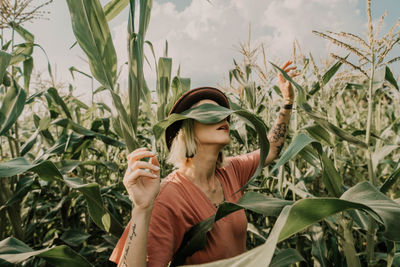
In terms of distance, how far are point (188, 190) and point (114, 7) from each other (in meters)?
0.89

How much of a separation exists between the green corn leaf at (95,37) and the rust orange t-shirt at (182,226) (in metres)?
0.60

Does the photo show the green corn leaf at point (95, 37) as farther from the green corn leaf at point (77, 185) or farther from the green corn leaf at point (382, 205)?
the green corn leaf at point (382, 205)

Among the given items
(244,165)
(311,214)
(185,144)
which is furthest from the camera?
(244,165)

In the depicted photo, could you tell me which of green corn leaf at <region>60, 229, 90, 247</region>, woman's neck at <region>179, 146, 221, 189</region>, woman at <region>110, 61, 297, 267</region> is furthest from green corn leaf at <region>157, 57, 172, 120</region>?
green corn leaf at <region>60, 229, 90, 247</region>

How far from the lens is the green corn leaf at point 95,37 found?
0.92m

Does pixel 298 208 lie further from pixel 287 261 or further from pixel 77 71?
pixel 77 71

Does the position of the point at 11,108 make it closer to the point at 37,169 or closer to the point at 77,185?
the point at 37,169

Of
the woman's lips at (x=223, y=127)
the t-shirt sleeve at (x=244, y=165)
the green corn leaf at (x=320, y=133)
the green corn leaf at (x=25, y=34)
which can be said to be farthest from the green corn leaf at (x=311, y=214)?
the green corn leaf at (x=25, y=34)

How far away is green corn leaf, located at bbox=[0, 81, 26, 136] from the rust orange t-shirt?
85cm

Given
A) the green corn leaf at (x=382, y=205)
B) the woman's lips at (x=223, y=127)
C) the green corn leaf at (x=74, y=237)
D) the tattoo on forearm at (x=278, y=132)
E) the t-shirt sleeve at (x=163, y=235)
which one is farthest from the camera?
the tattoo on forearm at (x=278, y=132)

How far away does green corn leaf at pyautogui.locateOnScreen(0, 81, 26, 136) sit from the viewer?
144 centimetres

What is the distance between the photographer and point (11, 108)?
4.95 ft

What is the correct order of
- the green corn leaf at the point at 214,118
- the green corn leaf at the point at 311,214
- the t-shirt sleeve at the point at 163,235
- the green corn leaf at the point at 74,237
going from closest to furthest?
the green corn leaf at the point at 311,214 < the green corn leaf at the point at 214,118 < the t-shirt sleeve at the point at 163,235 < the green corn leaf at the point at 74,237

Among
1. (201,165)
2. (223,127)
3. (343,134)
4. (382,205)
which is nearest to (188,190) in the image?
(201,165)
